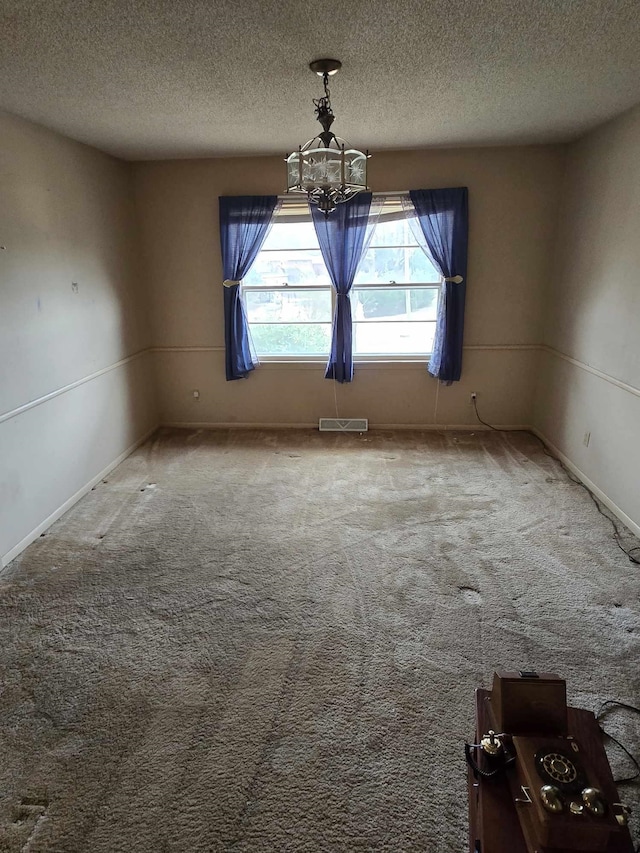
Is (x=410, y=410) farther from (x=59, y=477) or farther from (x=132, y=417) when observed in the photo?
(x=59, y=477)

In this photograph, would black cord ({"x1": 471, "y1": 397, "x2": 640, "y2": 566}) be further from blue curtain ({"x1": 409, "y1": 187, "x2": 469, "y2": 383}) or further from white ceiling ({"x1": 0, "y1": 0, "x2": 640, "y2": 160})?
white ceiling ({"x1": 0, "y1": 0, "x2": 640, "y2": 160})

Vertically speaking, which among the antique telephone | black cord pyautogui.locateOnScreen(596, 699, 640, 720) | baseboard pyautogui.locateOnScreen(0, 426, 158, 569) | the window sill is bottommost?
black cord pyautogui.locateOnScreen(596, 699, 640, 720)

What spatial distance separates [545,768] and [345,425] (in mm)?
3976

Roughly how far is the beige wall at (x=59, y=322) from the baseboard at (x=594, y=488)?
3.66 m

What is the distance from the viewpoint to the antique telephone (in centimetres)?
88

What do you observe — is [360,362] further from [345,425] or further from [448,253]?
[448,253]

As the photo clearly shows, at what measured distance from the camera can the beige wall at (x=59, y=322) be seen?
2.90 meters

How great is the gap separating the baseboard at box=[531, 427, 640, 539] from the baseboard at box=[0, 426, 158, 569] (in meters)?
3.65

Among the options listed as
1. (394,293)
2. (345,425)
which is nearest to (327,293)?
(394,293)

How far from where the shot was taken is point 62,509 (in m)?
3.42

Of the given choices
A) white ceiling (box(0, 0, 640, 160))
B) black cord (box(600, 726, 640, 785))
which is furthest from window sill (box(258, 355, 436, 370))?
black cord (box(600, 726, 640, 785))

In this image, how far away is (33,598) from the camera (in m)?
2.53

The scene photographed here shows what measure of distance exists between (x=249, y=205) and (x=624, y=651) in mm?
4112

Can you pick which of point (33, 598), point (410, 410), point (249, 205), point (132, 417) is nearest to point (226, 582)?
point (33, 598)
